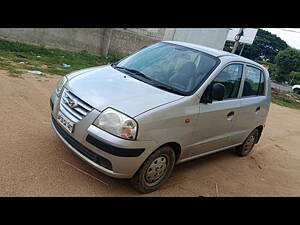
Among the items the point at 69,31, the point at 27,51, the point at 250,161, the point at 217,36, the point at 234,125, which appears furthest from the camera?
the point at 217,36

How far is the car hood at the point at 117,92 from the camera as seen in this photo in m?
3.00

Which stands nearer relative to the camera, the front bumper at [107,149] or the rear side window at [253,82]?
the front bumper at [107,149]

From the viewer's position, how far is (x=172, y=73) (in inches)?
148

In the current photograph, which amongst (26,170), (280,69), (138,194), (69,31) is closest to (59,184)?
(26,170)

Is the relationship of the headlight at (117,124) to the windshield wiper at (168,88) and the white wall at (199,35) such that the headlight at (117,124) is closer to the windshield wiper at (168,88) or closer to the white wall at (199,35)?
the windshield wiper at (168,88)

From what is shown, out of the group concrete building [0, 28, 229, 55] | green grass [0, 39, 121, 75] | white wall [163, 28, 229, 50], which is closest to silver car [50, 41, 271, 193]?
green grass [0, 39, 121, 75]

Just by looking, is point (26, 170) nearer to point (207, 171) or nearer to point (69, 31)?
point (207, 171)

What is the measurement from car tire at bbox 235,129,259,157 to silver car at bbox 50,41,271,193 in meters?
0.60

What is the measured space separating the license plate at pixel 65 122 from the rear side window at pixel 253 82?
2741mm

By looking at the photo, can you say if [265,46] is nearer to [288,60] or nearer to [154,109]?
[288,60]

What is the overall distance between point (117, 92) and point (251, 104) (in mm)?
2446

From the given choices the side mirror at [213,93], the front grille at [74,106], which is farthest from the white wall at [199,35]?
the front grille at [74,106]

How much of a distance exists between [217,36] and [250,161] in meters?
16.6

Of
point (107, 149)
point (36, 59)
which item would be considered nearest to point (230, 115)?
point (107, 149)
